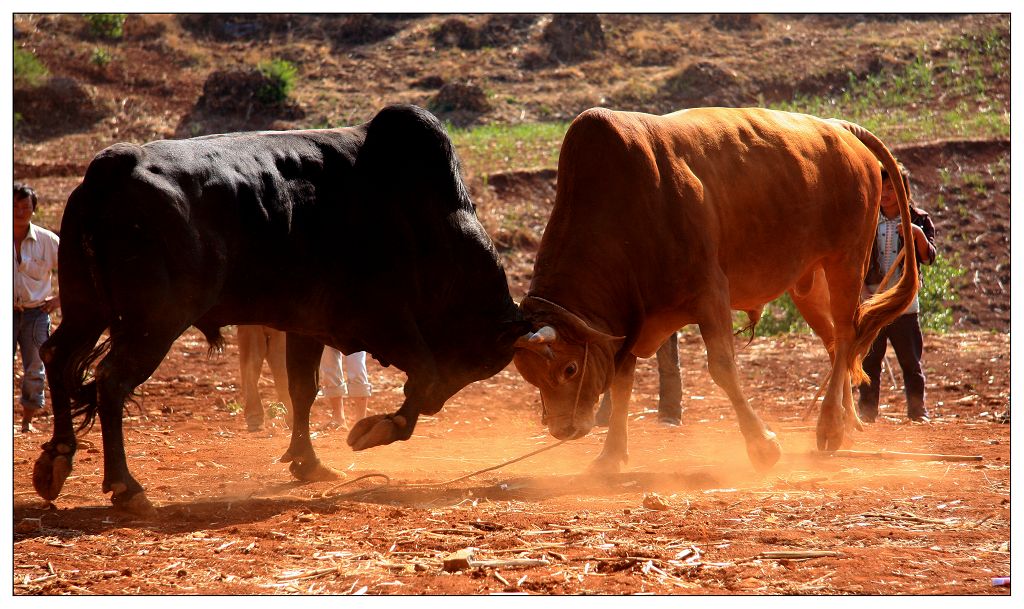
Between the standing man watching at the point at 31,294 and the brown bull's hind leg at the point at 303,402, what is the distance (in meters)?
2.61

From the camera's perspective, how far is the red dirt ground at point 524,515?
152 inches

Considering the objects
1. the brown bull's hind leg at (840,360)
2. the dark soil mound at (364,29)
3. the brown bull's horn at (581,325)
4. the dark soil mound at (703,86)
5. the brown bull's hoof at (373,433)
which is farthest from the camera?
the dark soil mound at (364,29)

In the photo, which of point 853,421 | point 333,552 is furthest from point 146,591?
point 853,421

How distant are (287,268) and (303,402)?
1.19 m

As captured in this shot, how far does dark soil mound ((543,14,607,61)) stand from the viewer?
23.5 meters

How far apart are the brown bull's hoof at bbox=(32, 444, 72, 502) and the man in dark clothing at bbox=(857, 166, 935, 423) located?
5.39 metres

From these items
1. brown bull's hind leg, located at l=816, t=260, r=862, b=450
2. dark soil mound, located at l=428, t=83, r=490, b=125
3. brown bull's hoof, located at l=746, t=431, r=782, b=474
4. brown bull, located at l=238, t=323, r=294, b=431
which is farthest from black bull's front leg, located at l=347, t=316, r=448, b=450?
dark soil mound, located at l=428, t=83, r=490, b=125

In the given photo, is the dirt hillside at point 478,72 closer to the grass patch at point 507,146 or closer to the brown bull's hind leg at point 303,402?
the grass patch at point 507,146

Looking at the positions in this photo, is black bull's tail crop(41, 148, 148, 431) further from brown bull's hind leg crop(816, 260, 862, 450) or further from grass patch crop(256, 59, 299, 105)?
grass patch crop(256, 59, 299, 105)

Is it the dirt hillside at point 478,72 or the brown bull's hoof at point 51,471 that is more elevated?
the dirt hillside at point 478,72

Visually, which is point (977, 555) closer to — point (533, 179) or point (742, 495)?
point (742, 495)

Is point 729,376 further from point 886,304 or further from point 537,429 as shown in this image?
point 537,429

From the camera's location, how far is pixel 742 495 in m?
5.53

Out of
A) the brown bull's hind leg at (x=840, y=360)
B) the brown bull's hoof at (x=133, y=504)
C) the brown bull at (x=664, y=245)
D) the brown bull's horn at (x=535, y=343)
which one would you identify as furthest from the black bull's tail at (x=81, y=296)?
the brown bull's hind leg at (x=840, y=360)
